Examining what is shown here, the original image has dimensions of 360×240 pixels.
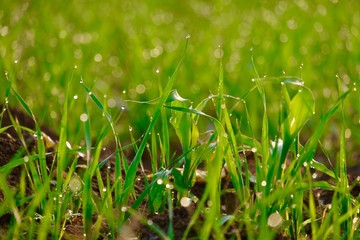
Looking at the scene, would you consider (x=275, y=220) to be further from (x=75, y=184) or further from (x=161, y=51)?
(x=161, y=51)

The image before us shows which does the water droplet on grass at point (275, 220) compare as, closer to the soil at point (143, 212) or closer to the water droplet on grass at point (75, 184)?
the soil at point (143, 212)

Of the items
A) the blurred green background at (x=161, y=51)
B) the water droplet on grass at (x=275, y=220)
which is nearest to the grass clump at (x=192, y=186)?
the water droplet on grass at (x=275, y=220)

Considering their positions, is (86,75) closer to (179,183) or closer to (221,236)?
(179,183)

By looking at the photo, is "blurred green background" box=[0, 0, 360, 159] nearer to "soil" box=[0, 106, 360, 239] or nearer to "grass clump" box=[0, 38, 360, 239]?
"soil" box=[0, 106, 360, 239]

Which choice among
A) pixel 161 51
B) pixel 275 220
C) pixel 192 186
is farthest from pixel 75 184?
pixel 161 51

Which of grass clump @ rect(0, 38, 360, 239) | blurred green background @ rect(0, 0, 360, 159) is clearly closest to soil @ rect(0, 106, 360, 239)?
grass clump @ rect(0, 38, 360, 239)

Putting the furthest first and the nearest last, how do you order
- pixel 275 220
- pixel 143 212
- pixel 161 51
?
pixel 161 51
pixel 143 212
pixel 275 220
